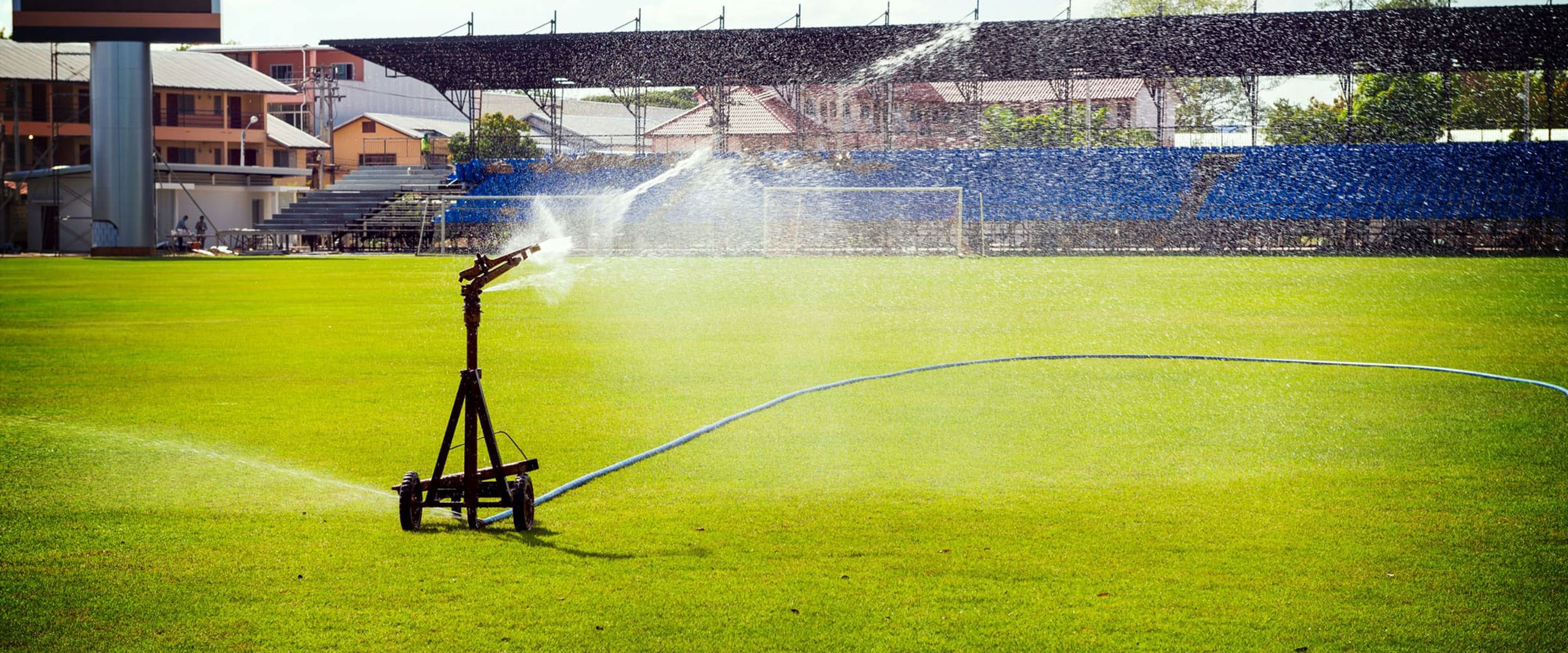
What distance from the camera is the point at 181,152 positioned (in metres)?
54.3

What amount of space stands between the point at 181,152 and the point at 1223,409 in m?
53.5

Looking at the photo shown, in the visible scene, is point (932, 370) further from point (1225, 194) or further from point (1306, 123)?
point (1306, 123)

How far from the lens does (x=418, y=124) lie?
6881 centimetres

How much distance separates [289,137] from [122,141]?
24243mm

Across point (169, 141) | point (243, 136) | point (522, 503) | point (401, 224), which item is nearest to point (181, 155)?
point (169, 141)

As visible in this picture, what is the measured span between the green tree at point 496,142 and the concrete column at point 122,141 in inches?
386

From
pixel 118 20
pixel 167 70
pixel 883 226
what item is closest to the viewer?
pixel 118 20

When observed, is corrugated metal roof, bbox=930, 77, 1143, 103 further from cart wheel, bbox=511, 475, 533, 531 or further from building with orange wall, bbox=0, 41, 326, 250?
cart wheel, bbox=511, 475, 533, 531

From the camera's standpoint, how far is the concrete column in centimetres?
3575

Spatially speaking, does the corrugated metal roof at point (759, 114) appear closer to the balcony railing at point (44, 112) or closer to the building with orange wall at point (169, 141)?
the building with orange wall at point (169, 141)

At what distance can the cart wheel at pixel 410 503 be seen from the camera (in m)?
4.83

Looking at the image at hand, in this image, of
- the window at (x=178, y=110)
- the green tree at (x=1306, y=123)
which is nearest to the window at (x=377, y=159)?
the window at (x=178, y=110)

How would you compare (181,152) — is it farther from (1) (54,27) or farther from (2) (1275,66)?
(2) (1275,66)

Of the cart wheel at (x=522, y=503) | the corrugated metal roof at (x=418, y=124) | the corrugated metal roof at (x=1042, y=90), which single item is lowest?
the cart wheel at (x=522, y=503)
